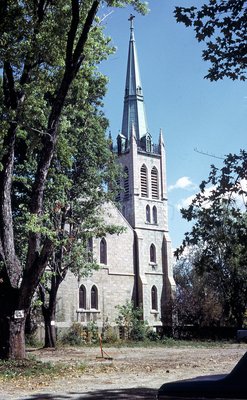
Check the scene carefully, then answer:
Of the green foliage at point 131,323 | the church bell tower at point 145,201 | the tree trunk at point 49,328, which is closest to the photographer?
the tree trunk at point 49,328

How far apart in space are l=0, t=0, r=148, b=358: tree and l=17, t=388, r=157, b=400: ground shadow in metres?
4.78

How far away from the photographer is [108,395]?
9.92 meters

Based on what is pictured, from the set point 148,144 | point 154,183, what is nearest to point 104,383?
point 154,183

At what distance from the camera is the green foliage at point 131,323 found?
128 ft

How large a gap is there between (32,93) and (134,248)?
34.0 m

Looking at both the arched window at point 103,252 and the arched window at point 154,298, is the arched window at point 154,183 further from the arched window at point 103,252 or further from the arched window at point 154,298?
the arched window at point 103,252

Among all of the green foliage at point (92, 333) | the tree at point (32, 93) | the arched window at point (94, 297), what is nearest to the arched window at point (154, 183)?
the arched window at point (94, 297)

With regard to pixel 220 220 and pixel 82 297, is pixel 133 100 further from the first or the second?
pixel 220 220

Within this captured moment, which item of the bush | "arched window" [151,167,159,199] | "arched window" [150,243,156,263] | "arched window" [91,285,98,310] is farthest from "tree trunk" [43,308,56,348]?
"arched window" [151,167,159,199]

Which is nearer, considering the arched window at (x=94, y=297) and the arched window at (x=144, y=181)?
the arched window at (x=94, y=297)

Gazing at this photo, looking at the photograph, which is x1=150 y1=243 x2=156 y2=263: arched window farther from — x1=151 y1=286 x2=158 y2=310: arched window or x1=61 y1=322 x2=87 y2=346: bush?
x1=61 y1=322 x2=87 y2=346: bush

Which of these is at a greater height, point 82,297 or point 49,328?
point 82,297

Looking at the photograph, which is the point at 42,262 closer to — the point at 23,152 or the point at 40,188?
the point at 40,188

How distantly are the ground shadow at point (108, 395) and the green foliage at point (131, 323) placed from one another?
95.2 ft
